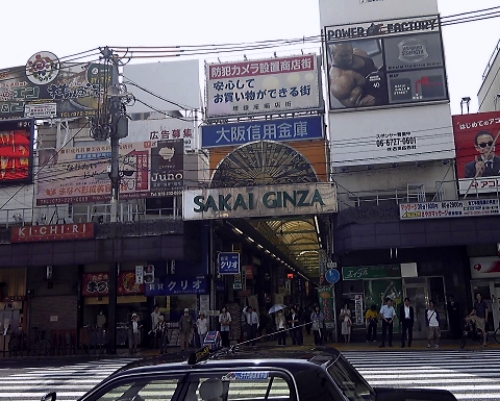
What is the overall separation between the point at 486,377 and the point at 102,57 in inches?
703

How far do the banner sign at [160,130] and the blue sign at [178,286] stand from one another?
933 cm

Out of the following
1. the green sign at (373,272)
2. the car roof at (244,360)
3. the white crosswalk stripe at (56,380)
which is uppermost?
the green sign at (373,272)

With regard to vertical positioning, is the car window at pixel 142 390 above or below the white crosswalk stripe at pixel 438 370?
above

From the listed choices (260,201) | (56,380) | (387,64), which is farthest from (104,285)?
(387,64)

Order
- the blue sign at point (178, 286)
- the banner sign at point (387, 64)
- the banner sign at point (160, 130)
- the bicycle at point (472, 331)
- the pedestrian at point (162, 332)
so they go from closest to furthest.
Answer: the bicycle at point (472, 331) → the pedestrian at point (162, 332) → the blue sign at point (178, 286) → the banner sign at point (387, 64) → the banner sign at point (160, 130)

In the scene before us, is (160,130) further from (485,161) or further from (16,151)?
(485,161)

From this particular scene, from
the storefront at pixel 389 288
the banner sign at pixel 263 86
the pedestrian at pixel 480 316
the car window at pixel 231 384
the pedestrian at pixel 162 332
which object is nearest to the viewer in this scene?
the car window at pixel 231 384

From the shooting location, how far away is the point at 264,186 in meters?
24.2

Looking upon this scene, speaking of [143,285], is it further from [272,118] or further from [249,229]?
[272,118]

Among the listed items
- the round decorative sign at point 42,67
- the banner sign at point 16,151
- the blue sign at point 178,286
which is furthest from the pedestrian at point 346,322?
the round decorative sign at point 42,67

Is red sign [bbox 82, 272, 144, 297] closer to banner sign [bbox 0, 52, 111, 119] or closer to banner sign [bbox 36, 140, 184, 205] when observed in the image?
banner sign [bbox 36, 140, 184, 205]

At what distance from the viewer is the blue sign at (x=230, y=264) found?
25.1 metres

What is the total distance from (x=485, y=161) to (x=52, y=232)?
65.1ft

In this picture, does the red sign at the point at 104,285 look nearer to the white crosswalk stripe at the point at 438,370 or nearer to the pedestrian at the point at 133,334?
the pedestrian at the point at 133,334
